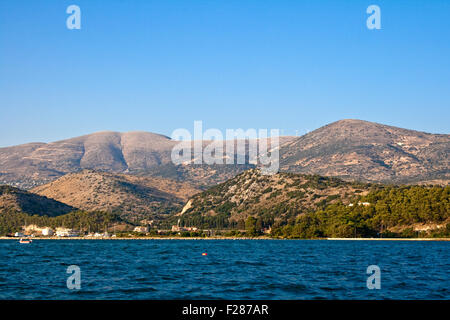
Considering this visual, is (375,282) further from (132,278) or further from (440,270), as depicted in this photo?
(132,278)

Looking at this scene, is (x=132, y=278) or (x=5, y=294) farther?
(x=132, y=278)

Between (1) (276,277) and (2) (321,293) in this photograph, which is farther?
(1) (276,277)

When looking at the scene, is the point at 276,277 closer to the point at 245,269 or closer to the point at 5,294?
the point at 245,269

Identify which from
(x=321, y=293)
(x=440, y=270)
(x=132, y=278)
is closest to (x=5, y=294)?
(x=132, y=278)

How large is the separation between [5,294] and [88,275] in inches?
832
